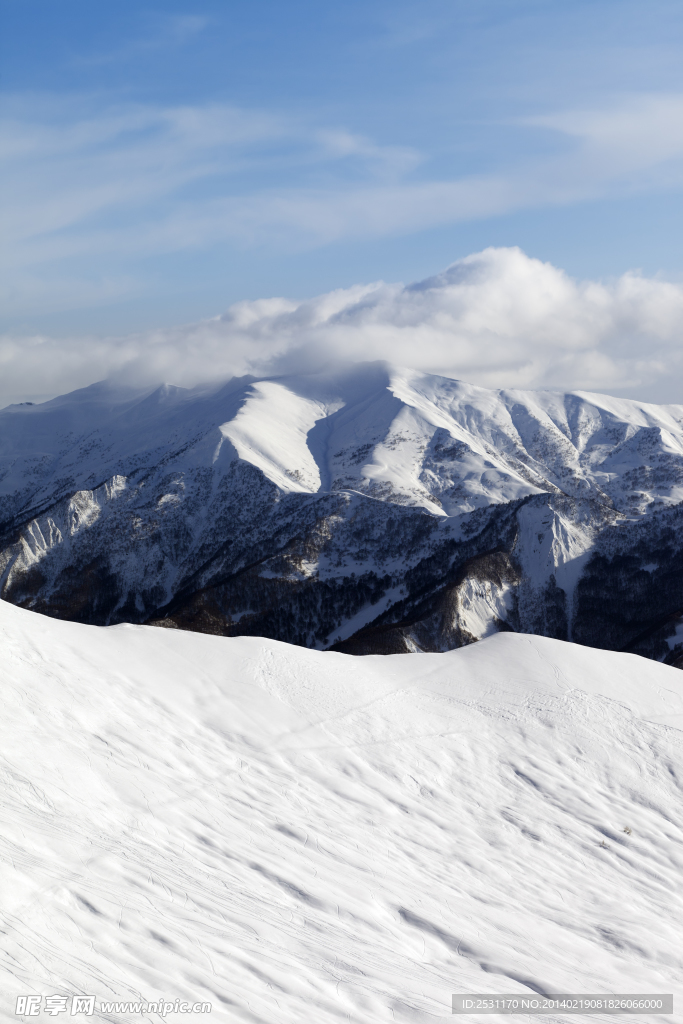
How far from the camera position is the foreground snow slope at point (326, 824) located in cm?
1241

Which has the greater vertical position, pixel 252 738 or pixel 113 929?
pixel 113 929

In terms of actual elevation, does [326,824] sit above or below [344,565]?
above

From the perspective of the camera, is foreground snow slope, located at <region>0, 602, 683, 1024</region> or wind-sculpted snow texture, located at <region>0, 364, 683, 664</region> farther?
wind-sculpted snow texture, located at <region>0, 364, 683, 664</region>

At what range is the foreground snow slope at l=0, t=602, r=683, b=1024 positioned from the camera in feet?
40.7

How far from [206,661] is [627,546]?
320 ft

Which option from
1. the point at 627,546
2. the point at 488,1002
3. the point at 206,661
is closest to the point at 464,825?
the point at 488,1002

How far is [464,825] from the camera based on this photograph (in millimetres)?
21484

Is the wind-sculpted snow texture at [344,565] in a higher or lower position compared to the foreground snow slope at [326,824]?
lower

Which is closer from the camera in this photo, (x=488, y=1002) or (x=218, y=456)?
(x=488, y=1002)

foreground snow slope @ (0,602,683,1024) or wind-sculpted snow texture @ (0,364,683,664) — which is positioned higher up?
foreground snow slope @ (0,602,683,1024)

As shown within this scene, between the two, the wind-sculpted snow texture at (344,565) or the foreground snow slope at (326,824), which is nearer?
the foreground snow slope at (326,824)

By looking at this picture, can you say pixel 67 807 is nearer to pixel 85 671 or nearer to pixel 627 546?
pixel 85 671

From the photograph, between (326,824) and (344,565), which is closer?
(326,824)

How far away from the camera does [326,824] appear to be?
1925cm
